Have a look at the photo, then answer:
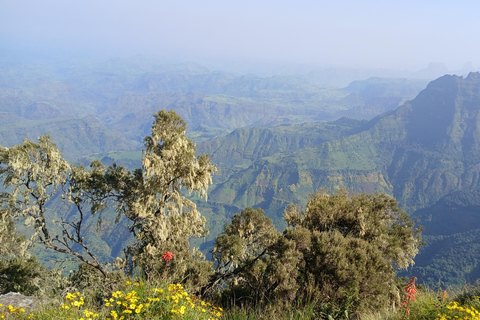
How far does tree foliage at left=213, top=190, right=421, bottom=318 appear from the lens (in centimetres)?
1128

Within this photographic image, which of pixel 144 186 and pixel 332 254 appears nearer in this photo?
pixel 332 254

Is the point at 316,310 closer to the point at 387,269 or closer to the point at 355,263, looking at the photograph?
the point at 355,263

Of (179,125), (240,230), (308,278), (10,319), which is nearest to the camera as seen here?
(10,319)

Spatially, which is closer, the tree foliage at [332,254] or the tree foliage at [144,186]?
the tree foliage at [332,254]

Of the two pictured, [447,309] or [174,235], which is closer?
[447,309]

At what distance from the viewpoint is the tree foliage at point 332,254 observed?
37.0 ft

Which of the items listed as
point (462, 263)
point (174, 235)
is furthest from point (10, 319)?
point (462, 263)

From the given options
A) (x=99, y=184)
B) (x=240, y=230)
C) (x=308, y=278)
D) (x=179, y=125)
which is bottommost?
(x=240, y=230)

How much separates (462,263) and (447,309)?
192 meters

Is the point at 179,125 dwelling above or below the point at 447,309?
above

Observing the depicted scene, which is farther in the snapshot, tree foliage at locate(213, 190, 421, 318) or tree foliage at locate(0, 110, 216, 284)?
tree foliage at locate(0, 110, 216, 284)

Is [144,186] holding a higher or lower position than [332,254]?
higher

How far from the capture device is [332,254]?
12.1 metres

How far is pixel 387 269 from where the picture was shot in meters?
12.6
